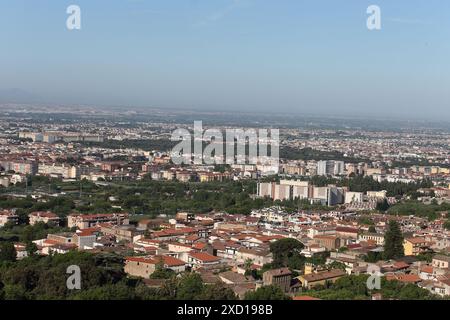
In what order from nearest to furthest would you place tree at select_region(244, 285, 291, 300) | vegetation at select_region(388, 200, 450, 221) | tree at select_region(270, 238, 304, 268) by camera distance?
tree at select_region(244, 285, 291, 300), tree at select_region(270, 238, 304, 268), vegetation at select_region(388, 200, 450, 221)

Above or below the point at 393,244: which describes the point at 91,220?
below

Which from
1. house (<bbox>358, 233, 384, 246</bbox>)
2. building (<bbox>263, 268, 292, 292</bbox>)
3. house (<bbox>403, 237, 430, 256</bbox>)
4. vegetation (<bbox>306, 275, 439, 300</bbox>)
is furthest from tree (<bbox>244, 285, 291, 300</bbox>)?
house (<bbox>358, 233, 384, 246</bbox>)

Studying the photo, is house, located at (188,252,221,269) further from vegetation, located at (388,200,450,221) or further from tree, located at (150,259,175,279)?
vegetation, located at (388,200,450,221)

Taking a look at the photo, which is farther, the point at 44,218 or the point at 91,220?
the point at 44,218

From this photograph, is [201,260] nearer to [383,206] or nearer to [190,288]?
[190,288]

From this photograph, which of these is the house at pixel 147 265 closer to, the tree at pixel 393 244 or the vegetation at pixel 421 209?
the tree at pixel 393 244

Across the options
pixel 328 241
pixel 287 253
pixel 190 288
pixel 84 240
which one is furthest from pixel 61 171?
pixel 190 288

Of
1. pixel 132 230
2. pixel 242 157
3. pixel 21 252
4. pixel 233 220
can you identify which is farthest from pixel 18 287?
pixel 242 157
